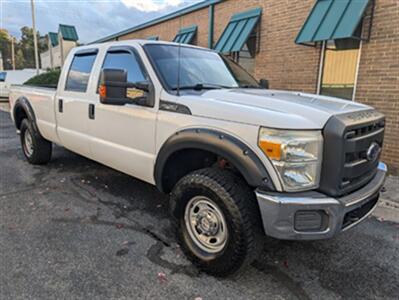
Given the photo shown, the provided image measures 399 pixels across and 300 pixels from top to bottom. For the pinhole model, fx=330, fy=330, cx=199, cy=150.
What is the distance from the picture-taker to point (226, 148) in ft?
8.52

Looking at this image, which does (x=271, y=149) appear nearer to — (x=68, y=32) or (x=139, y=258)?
(x=139, y=258)

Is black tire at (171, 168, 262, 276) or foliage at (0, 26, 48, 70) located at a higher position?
foliage at (0, 26, 48, 70)

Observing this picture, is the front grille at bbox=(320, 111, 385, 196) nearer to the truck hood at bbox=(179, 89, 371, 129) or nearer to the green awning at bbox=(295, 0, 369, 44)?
the truck hood at bbox=(179, 89, 371, 129)

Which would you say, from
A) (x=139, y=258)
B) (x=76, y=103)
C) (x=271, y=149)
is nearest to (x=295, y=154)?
(x=271, y=149)

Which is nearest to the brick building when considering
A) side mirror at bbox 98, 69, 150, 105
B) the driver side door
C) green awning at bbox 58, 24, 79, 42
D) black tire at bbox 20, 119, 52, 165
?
the driver side door

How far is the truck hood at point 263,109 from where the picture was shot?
2.40 m

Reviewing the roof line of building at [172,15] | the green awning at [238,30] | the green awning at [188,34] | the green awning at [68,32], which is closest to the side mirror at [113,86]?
the green awning at [238,30]

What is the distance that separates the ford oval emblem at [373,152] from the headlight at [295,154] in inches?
24.7

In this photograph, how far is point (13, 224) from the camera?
145 inches

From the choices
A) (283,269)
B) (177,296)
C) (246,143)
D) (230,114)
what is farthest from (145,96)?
(283,269)

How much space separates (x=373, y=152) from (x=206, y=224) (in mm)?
1561

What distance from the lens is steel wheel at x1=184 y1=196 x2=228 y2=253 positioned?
2785 millimetres

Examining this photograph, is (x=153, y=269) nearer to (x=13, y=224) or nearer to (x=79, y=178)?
(x=13, y=224)

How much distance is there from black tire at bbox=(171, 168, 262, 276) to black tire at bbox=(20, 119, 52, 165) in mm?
3958
